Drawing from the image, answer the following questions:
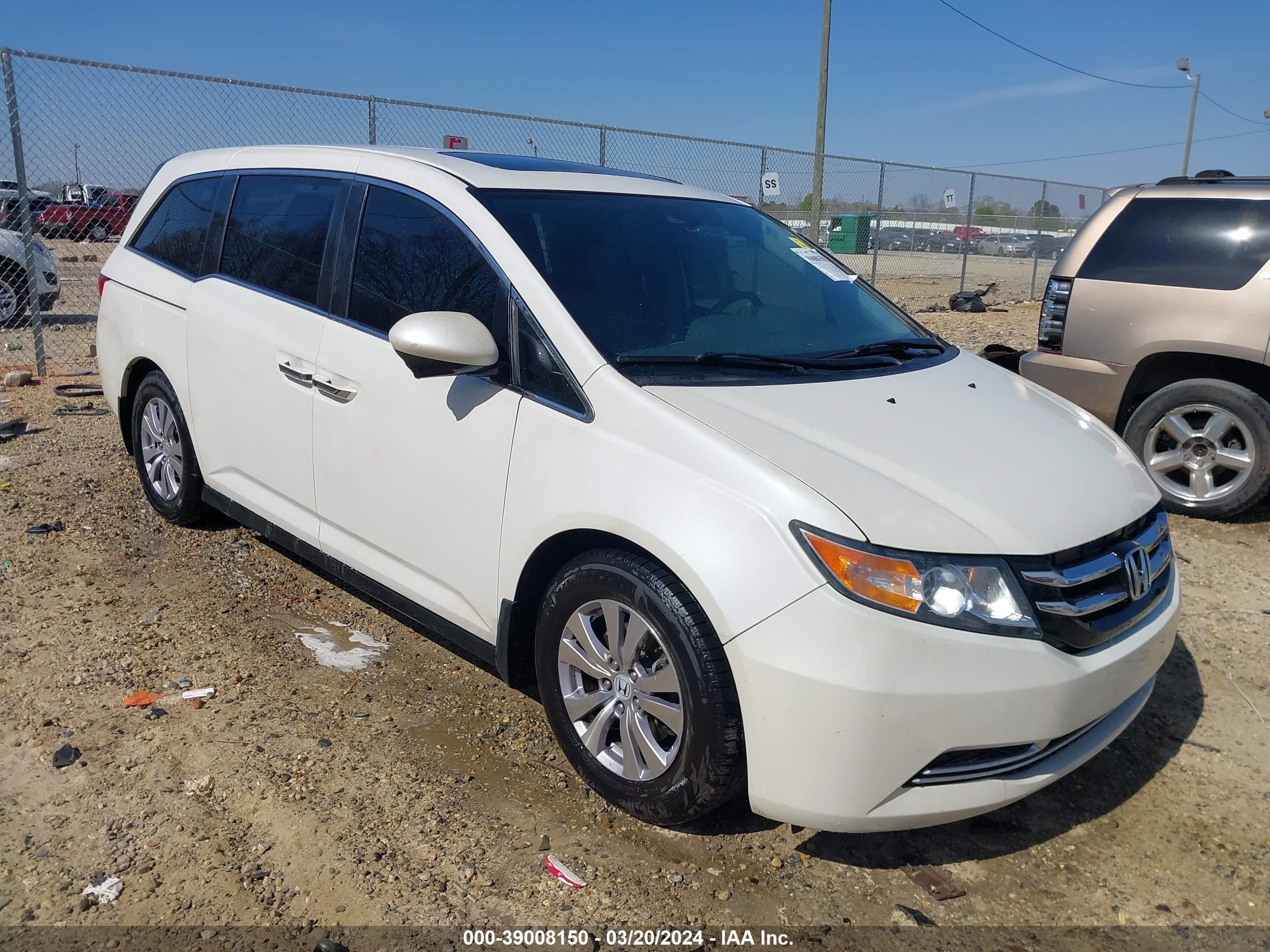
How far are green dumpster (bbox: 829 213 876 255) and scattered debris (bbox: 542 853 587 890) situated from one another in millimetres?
15428

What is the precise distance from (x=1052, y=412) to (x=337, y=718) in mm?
2681

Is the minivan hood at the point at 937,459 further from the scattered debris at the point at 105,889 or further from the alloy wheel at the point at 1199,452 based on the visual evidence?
the alloy wheel at the point at 1199,452

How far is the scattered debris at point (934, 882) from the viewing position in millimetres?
2572

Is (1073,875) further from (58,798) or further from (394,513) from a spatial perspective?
(58,798)

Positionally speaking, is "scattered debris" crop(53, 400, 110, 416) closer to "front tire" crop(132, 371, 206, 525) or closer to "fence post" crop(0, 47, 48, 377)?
"fence post" crop(0, 47, 48, 377)

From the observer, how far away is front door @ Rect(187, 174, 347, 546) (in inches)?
145

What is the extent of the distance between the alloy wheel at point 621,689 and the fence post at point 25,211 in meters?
7.44

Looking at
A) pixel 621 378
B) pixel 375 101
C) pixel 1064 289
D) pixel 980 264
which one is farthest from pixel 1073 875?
pixel 980 264

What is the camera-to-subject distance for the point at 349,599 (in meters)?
4.30

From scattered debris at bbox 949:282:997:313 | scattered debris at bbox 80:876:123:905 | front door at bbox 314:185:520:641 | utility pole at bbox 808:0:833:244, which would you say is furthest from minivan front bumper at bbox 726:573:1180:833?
scattered debris at bbox 949:282:997:313

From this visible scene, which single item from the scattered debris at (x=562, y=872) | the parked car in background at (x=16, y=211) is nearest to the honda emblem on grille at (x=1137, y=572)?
the scattered debris at (x=562, y=872)

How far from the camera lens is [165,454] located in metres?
4.77

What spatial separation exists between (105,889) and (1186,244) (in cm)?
609

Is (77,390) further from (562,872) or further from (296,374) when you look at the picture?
(562,872)
